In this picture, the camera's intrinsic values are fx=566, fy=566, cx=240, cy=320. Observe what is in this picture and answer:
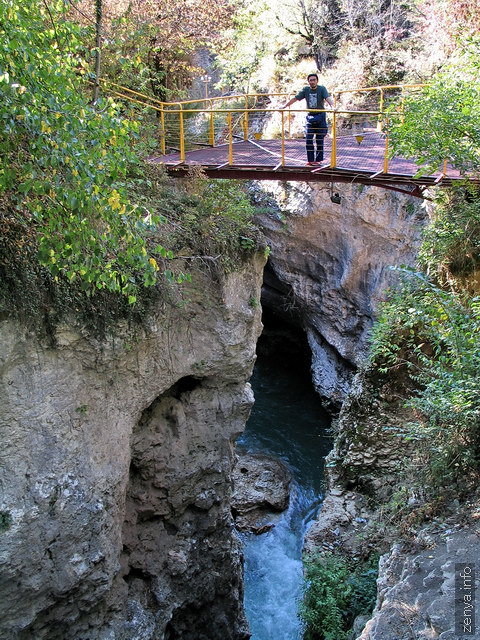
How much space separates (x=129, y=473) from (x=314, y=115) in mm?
7100

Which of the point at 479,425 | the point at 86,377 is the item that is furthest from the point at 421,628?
the point at 86,377

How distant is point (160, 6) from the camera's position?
11992 mm

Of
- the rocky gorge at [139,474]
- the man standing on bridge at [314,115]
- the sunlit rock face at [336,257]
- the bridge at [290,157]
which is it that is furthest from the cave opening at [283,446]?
the man standing on bridge at [314,115]

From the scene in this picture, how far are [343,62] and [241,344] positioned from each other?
39.8 feet

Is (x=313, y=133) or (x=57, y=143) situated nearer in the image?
(x=57, y=143)

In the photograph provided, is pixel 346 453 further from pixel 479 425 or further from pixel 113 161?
pixel 113 161

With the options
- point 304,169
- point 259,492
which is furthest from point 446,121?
point 259,492

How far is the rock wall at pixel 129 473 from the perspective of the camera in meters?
6.33

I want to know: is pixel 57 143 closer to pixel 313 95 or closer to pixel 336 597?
pixel 313 95

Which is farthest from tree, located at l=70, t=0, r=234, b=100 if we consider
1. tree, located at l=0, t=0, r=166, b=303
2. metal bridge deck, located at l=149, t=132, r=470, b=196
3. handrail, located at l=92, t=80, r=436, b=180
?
tree, located at l=0, t=0, r=166, b=303

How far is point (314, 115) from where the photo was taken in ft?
34.5

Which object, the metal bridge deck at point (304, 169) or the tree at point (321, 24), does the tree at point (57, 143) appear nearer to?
the metal bridge deck at point (304, 169)

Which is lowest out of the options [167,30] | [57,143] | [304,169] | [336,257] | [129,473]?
[129,473]

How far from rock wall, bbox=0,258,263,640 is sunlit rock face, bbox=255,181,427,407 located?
6473 mm
